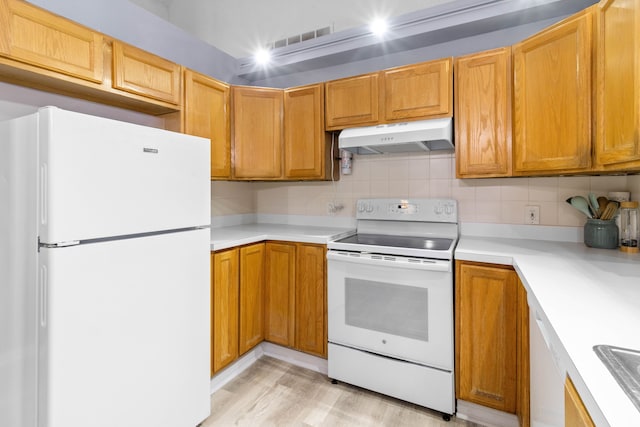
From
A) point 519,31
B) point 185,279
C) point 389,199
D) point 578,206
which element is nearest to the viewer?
point 185,279

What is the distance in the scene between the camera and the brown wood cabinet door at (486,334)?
1618mm

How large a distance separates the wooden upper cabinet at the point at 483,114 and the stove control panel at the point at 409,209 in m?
0.34

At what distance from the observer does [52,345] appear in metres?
1.08

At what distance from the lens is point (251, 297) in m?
2.26

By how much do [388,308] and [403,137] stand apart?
42.9 inches

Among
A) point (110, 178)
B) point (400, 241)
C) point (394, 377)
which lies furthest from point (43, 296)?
point (400, 241)

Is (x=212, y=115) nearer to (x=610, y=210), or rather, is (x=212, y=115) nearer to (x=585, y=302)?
(x=585, y=302)

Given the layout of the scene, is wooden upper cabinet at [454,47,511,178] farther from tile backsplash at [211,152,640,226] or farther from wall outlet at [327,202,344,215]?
wall outlet at [327,202,344,215]

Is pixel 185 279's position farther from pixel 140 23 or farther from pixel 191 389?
pixel 140 23

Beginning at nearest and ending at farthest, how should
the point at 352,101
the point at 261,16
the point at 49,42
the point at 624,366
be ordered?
1. the point at 624,366
2. the point at 49,42
3. the point at 352,101
4. the point at 261,16

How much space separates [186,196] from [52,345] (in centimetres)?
77

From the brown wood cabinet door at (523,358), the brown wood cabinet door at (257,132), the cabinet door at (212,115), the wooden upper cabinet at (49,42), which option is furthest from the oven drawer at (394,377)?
the wooden upper cabinet at (49,42)

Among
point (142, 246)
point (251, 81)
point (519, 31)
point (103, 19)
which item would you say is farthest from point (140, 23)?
point (519, 31)

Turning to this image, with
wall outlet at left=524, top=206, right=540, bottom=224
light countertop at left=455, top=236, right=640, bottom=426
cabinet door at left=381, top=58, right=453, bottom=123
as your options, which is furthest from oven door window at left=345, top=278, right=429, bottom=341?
cabinet door at left=381, top=58, right=453, bottom=123
